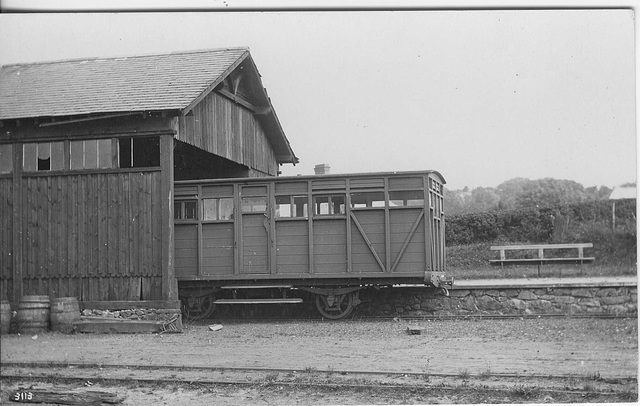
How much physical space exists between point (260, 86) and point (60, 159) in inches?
228

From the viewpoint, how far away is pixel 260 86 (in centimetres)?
1702

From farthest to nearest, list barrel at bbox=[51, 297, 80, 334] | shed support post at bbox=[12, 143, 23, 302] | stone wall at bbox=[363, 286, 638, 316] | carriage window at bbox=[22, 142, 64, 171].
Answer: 1. stone wall at bbox=[363, 286, 638, 316]
2. carriage window at bbox=[22, 142, 64, 171]
3. shed support post at bbox=[12, 143, 23, 302]
4. barrel at bbox=[51, 297, 80, 334]

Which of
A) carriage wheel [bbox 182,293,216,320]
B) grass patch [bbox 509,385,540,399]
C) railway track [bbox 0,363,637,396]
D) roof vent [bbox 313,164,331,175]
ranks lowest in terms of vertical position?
grass patch [bbox 509,385,540,399]

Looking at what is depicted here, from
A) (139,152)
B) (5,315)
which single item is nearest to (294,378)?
(5,315)

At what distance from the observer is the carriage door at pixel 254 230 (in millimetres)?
14242

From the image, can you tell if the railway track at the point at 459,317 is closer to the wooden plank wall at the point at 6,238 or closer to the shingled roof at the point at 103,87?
the wooden plank wall at the point at 6,238

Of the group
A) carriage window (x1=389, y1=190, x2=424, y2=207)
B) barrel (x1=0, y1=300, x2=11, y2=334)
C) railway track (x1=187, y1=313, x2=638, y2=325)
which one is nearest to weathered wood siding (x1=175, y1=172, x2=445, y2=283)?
carriage window (x1=389, y1=190, x2=424, y2=207)

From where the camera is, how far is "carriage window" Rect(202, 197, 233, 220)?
14461 millimetres

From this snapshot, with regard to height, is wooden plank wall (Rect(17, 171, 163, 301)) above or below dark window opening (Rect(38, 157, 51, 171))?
below

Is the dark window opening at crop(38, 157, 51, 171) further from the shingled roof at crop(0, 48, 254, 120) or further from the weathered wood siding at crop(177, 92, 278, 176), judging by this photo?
the weathered wood siding at crop(177, 92, 278, 176)

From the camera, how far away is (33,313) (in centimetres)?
1166

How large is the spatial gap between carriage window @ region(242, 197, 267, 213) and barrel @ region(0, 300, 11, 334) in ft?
15.8

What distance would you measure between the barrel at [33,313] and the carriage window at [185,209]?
357 cm

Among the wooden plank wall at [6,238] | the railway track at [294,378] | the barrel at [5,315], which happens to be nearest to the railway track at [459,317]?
the wooden plank wall at [6,238]
